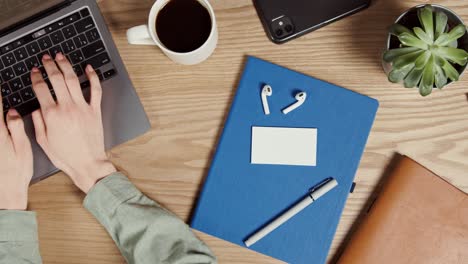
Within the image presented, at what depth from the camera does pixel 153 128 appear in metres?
0.78

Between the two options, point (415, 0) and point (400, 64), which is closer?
point (400, 64)

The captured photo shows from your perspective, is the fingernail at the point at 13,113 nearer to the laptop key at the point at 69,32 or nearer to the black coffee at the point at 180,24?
the laptop key at the point at 69,32

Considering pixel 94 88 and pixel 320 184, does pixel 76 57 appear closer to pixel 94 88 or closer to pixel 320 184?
pixel 94 88

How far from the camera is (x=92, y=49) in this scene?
2.45ft

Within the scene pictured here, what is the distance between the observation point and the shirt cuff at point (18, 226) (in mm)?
732

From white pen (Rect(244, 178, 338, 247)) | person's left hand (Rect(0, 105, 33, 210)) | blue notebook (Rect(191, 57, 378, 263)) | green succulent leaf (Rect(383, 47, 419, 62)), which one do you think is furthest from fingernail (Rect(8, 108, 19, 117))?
green succulent leaf (Rect(383, 47, 419, 62))

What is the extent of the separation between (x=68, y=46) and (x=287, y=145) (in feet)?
1.31

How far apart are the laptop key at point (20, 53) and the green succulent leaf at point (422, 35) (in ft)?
1.99

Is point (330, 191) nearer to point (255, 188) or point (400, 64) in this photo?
point (255, 188)

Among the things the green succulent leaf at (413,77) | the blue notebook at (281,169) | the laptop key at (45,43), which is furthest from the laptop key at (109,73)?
the green succulent leaf at (413,77)

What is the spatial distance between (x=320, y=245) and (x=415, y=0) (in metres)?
0.44

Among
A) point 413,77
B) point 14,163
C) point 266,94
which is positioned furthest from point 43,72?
point 413,77

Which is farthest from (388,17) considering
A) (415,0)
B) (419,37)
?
(419,37)

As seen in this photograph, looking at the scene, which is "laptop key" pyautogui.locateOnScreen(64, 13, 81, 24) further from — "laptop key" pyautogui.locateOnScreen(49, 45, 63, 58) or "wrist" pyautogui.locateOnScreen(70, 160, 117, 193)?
"wrist" pyautogui.locateOnScreen(70, 160, 117, 193)
